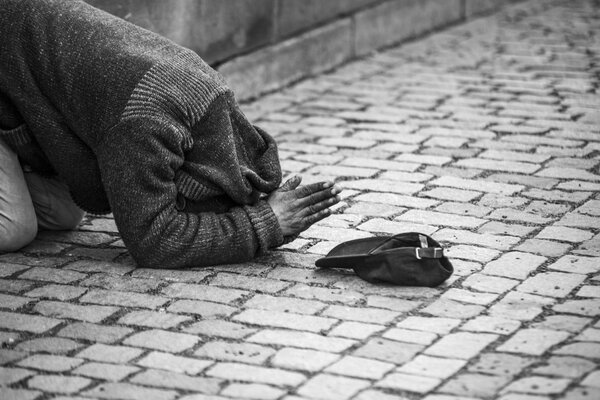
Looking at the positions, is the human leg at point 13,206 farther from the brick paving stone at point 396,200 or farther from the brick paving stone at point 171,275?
the brick paving stone at point 396,200

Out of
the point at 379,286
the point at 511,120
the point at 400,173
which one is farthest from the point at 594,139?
the point at 379,286

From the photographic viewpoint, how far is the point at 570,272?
427 centimetres

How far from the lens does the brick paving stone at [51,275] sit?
14.0ft

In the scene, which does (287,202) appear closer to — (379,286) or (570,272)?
(379,286)

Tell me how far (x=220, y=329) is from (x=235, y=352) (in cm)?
21

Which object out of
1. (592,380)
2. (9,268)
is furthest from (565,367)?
(9,268)

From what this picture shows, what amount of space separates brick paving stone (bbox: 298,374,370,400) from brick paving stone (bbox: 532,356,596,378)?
0.56 meters

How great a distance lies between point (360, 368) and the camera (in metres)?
3.46

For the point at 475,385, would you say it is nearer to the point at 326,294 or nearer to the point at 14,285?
the point at 326,294

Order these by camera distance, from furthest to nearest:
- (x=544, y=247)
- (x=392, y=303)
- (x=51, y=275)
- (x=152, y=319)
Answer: (x=544, y=247)
(x=51, y=275)
(x=392, y=303)
(x=152, y=319)

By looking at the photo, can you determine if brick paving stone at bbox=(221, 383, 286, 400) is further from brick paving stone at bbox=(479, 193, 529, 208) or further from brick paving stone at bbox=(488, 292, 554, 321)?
brick paving stone at bbox=(479, 193, 529, 208)

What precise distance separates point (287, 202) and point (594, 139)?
2.58m

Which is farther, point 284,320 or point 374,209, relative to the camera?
point 374,209

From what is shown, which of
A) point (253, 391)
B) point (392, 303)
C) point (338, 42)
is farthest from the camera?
point (338, 42)
